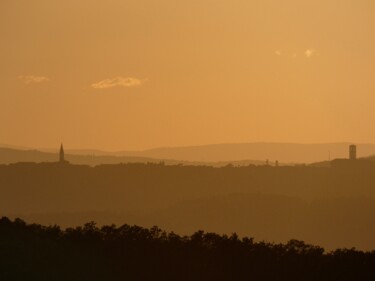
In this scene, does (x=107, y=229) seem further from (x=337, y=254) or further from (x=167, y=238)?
(x=337, y=254)

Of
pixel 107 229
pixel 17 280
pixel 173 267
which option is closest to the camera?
pixel 17 280

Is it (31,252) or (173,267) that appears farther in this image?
(173,267)

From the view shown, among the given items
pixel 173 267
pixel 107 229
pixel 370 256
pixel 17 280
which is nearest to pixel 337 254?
pixel 370 256

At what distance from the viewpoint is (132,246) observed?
72188 mm

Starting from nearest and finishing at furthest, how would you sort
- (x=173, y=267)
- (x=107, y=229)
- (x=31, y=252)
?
(x=31, y=252), (x=173, y=267), (x=107, y=229)

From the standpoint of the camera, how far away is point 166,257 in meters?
70.6

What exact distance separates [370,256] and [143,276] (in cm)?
1433

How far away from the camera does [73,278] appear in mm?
62344

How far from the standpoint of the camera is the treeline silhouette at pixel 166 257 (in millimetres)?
66375

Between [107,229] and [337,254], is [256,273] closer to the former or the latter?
[337,254]

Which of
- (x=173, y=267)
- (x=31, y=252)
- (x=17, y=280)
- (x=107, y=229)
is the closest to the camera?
(x=17, y=280)

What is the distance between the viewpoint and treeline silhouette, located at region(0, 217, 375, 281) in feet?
218

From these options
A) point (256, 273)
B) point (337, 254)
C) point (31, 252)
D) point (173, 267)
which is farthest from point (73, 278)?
point (337, 254)

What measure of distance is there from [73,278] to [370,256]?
1928 centimetres
